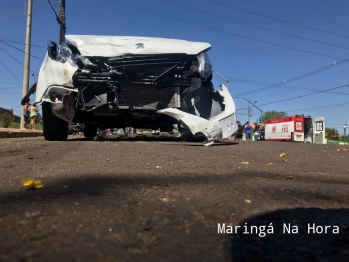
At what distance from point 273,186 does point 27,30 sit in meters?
17.1

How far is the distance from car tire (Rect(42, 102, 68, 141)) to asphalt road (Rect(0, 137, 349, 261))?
3.71m

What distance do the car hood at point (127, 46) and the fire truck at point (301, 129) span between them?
2198 cm

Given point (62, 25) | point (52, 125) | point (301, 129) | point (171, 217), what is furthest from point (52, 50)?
point (301, 129)

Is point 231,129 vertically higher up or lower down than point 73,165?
higher up

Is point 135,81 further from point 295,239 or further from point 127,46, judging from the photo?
point 295,239

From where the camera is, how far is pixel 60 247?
1107mm

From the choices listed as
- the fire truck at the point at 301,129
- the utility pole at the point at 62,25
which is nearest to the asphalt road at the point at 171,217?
the utility pole at the point at 62,25

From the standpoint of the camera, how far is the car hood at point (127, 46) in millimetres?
5414

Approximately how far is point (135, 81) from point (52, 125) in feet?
6.42

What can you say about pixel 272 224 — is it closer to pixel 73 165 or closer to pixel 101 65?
pixel 73 165

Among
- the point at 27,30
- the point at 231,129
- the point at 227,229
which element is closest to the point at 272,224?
the point at 227,229

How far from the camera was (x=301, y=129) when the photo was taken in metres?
26.0

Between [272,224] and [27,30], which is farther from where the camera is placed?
[27,30]

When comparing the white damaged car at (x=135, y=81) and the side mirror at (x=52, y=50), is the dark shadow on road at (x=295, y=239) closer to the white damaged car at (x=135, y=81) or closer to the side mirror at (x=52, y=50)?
the white damaged car at (x=135, y=81)
